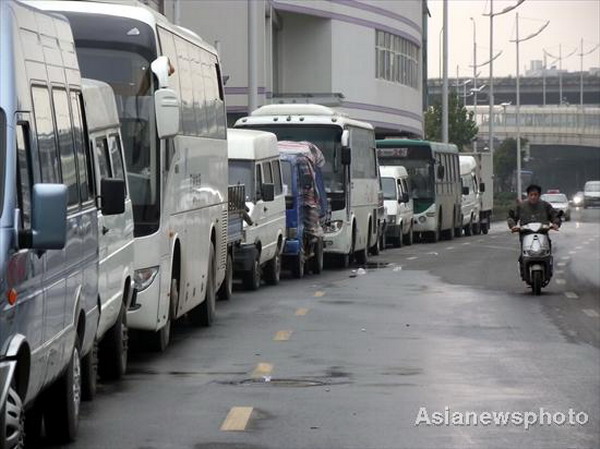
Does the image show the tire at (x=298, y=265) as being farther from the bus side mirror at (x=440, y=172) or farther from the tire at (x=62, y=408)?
the bus side mirror at (x=440, y=172)

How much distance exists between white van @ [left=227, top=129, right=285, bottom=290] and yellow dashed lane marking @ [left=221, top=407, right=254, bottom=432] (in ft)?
40.1

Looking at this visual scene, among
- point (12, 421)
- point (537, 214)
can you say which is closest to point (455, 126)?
point (537, 214)

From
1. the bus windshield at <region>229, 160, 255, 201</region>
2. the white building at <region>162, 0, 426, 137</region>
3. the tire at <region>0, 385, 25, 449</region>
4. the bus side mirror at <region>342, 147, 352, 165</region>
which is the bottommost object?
the tire at <region>0, 385, 25, 449</region>

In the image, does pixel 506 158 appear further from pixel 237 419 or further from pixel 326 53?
pixel 237 419

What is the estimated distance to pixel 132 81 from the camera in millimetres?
16125

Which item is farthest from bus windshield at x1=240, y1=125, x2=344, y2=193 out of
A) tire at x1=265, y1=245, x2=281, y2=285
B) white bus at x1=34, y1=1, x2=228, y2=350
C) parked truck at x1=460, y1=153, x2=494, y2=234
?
parked truck at x1=460, y1=153, x2=494, y2=234

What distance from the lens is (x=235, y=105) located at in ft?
211

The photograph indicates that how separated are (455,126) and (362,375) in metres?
97.7

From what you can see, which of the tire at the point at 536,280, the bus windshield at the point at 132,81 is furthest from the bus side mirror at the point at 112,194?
the tire at the point at 536,280

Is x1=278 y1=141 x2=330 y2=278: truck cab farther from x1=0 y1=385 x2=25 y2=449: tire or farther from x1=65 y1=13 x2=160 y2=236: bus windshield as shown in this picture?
x1=0 y1=385 x2=25 y2=449: tire

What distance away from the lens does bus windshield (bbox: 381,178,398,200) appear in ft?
151

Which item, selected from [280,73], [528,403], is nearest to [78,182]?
[528,403]

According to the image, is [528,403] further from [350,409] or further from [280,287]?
[280,287]

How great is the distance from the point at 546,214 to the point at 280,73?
47.1 metres
